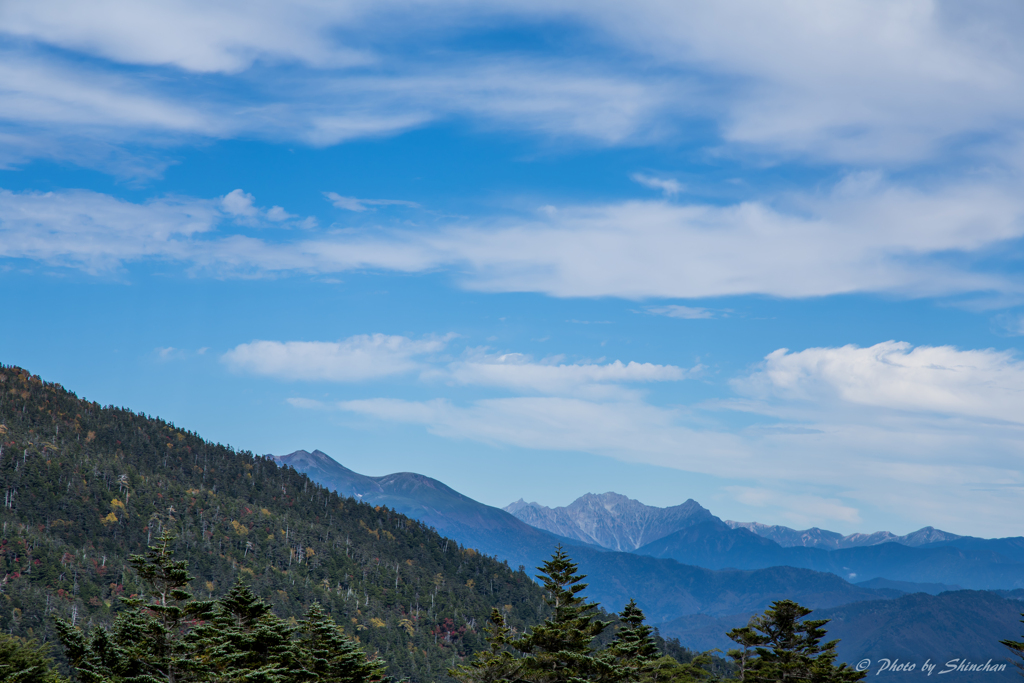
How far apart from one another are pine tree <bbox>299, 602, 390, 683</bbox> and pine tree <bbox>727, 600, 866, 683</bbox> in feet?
99.9

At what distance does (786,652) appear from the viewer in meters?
65.1

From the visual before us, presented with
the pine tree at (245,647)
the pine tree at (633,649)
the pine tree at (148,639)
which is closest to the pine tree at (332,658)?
the pine tree at (245,647)

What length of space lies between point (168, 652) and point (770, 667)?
46.5 meters

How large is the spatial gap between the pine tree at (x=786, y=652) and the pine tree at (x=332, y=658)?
3046 cm

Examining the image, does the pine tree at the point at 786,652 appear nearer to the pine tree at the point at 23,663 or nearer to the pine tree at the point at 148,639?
the pine tree at the point at 148,639

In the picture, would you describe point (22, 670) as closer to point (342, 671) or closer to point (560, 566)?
point (342, 671)

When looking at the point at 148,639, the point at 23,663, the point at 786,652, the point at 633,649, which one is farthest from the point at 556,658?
the point at 23,663

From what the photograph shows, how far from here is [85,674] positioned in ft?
179

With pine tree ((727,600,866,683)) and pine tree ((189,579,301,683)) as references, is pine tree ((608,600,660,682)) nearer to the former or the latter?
pine tree ((727,600,866,683))

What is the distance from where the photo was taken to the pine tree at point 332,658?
59.2 metres

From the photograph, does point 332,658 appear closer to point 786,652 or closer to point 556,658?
point 556,658

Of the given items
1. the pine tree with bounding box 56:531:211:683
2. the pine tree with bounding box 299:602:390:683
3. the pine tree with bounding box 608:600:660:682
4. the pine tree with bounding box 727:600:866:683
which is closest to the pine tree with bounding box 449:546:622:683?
the pine tree with bounding box 608:600:660:682

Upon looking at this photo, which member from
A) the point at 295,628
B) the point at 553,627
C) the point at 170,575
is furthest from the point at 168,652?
the point at 553,627

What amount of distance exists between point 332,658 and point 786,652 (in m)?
35.7
